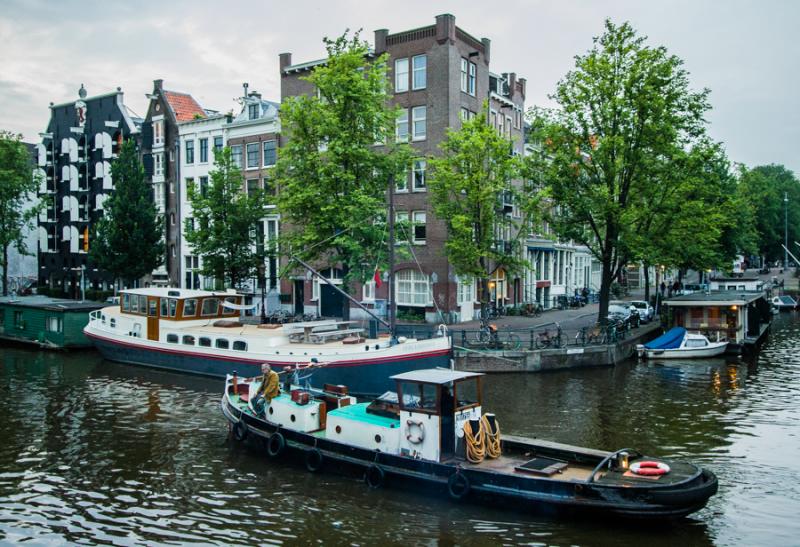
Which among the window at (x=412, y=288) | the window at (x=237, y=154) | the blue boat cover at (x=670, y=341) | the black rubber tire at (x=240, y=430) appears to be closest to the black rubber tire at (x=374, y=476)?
the black rubber tire at (x=240, y=430)

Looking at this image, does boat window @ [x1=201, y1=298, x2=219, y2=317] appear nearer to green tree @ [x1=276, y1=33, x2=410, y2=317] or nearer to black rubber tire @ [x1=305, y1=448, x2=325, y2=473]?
green tree @ [x1=276, y1=33, x2=410, y2=317]

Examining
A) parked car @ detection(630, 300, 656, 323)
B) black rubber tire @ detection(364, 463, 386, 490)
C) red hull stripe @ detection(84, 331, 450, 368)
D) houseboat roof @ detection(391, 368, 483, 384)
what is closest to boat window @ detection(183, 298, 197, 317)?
red hull stripe @ detection(84, 331, 450, 368)

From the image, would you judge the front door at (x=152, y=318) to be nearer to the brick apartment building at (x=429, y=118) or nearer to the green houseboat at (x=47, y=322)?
the green houseboat at (x=47, y=322)

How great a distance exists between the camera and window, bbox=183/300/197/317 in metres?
34.4

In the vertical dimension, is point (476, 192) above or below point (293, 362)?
above

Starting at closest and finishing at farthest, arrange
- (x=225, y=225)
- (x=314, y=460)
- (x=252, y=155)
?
(x=314, y=460)
(x=225, y=225)
(x=252, y=155)

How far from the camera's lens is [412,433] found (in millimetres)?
17234

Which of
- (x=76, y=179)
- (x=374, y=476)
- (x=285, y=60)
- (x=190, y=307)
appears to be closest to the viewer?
(x=374, y=476)

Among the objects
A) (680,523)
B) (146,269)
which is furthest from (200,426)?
(146,269)

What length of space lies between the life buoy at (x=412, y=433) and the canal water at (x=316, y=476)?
1.42 m

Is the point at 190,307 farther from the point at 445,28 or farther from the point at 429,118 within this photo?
the point at 445,28

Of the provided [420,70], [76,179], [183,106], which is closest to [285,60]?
[420,70]

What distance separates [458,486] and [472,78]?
1458 inches

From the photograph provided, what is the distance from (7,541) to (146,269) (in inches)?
1659
